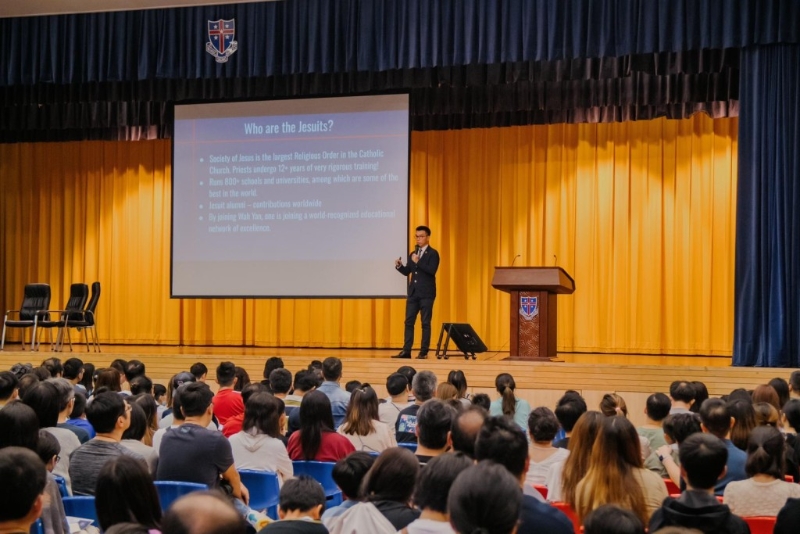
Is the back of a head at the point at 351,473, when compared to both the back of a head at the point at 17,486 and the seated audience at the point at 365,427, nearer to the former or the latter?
the back of a head at the point at 17,486

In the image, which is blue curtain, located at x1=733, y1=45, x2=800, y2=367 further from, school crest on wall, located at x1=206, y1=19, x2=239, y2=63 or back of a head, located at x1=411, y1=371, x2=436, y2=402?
school crest on wall, located at x1=206, y1=19, x2=239, y2=63

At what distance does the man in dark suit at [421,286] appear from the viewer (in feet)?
34.8

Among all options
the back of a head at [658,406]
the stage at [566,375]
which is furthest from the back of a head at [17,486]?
the stage at [566,375]

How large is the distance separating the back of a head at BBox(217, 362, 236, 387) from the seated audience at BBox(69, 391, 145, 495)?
8.40ft

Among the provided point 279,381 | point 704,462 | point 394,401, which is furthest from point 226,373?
point 704,462

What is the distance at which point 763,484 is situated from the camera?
379 cm

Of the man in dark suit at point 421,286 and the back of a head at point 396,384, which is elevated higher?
the man in dark suit at point 421,286

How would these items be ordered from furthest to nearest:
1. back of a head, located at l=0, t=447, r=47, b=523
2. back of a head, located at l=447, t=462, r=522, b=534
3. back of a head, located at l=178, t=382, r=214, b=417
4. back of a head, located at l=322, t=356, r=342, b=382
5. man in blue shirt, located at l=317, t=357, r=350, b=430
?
back of a head, located at l=322, t=356, r=342, b=382 → man in blue shirt, located at l=317, t=357, r=350, b=430 → back of a head, located at l=178, t=382, r=214, b=417 → back of a head, located at l=0, t=447, r=47, b=523 → back of a head, located at l=447, t=462, r=522, b=534

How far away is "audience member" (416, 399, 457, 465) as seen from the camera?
4070 millimetres

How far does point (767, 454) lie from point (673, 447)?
0.83 metres

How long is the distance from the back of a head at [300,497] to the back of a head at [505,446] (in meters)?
0.54

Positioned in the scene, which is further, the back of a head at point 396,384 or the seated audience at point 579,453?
the back of a head at point 396,384

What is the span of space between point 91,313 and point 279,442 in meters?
7.88

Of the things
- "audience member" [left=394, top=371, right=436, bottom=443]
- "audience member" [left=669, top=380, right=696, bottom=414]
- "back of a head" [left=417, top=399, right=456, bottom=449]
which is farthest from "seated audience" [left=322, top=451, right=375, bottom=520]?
"audience member" [left=669, top=380, right=696, bottom=414]
